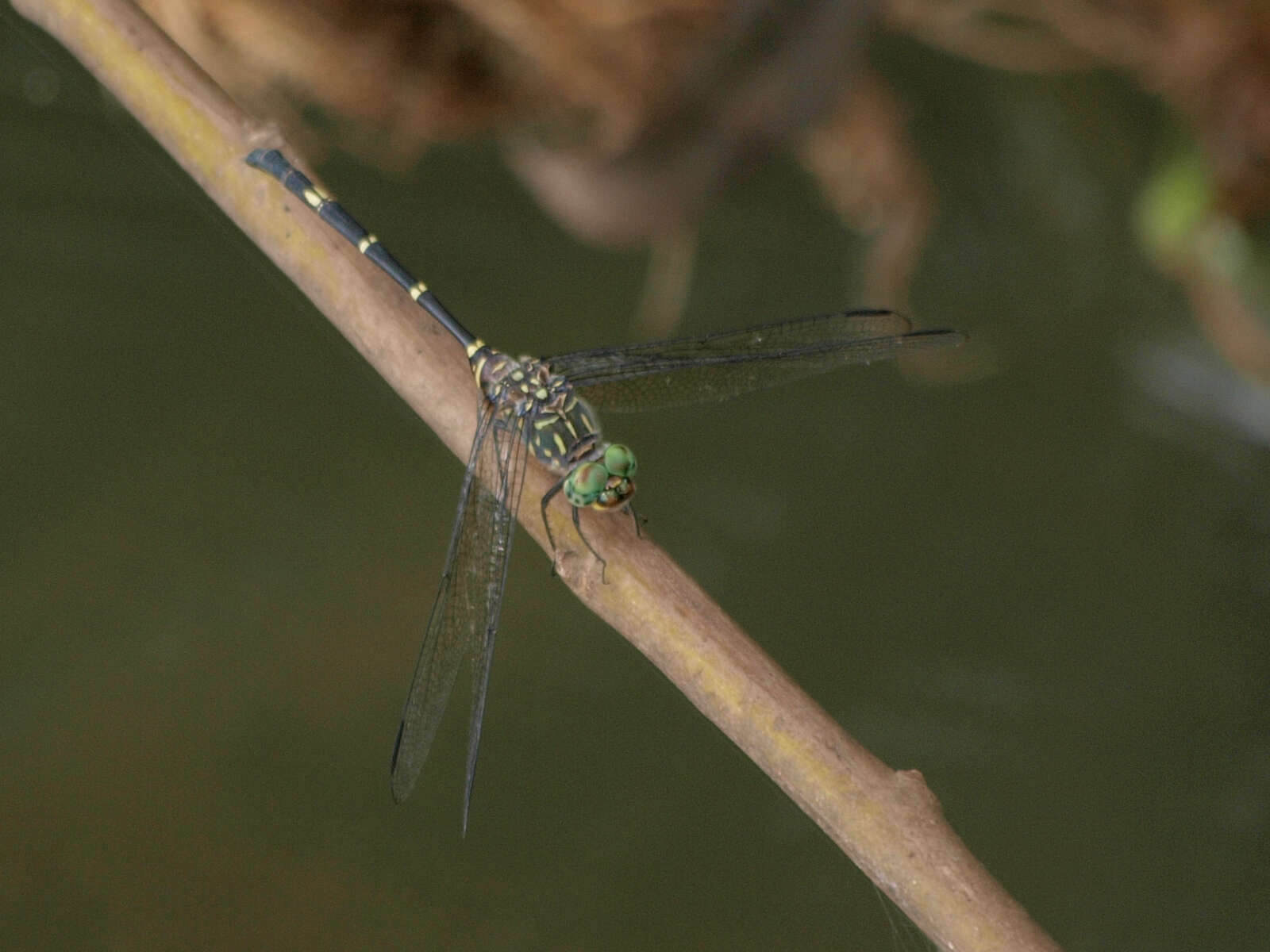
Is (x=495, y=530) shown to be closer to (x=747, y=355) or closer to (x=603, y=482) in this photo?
(x=603, y=482)

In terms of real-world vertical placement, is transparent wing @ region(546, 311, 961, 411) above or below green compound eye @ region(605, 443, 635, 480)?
above

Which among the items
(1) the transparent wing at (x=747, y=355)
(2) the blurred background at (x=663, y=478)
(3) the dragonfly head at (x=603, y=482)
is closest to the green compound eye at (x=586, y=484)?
(3) the dragonfly head at (x=603, y=482)

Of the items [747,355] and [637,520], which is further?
[747,355]

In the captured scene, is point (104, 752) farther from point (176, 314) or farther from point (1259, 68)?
point (1259, 68)

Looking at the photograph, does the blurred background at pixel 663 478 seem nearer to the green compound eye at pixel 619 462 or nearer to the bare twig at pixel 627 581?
the bare twig at pixel 627 581

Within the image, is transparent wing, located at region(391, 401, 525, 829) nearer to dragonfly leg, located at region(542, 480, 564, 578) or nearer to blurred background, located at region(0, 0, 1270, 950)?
dragonfly leg, located at region(542, 480, 564, 578)

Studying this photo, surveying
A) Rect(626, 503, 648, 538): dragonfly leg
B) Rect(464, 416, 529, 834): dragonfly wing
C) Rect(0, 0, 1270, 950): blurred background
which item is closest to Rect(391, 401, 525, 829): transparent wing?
Rect(464, 416, 529, 834): dragonfly wing

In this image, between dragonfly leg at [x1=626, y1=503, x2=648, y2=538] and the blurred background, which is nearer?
dragonfly leg at [x1=626, y1=503, x2=648, y2=538]

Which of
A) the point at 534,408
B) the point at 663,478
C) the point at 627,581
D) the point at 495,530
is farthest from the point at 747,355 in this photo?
the point at 663,478
